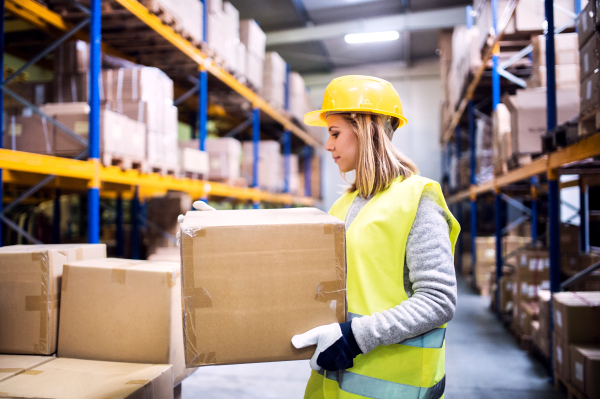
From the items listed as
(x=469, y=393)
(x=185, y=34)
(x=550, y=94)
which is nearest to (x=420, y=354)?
(x=469, y=393)

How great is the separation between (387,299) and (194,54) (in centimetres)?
505

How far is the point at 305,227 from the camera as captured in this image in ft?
4.07

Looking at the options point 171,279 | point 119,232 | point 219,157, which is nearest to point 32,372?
point 171,279

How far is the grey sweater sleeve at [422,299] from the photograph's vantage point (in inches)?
49.3

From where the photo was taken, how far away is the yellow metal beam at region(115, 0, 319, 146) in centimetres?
428

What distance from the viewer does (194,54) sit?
18.0 ft

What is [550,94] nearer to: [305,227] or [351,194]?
[351,194]

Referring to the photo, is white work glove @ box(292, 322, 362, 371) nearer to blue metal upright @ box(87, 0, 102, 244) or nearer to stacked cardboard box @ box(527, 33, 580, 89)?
blue metal upright @ box(87, 0, 102, 244)

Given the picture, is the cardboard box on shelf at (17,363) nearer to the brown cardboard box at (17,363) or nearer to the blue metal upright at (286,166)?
the brown cardboard box at (17,363)

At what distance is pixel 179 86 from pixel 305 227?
668 centimetres

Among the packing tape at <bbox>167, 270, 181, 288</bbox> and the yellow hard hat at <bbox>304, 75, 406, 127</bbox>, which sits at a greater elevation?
the yellow hard hat at <bbox>304, 75, 406, 127</bbox>

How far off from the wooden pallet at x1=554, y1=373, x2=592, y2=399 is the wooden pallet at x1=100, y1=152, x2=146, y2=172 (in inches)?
170

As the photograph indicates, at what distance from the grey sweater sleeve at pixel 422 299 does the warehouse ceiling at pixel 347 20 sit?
32.8ft

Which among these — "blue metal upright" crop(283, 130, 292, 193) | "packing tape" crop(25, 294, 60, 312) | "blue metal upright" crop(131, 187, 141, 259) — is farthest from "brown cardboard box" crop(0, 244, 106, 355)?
"blue metal upright" crop(283, 130, 292, 193)
